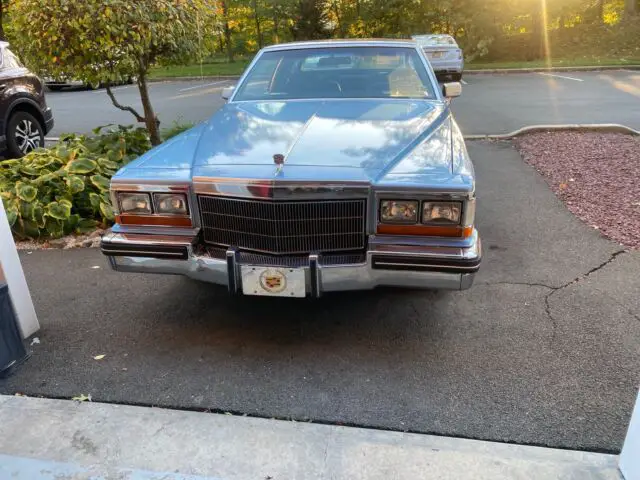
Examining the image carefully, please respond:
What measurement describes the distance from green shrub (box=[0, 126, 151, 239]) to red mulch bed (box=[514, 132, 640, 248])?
466 cm

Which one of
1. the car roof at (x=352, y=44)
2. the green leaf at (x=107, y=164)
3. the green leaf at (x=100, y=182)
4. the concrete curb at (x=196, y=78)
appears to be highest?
the car roof at (x=352, y=44)

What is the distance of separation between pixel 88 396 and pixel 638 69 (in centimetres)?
1928

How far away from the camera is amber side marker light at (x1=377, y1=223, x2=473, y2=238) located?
279 centimetres

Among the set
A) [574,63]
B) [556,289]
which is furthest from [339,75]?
[574,63]

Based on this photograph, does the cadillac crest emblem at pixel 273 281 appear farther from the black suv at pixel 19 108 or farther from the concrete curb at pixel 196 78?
the concrete curb at pixel 196 78

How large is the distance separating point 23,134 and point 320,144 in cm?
565

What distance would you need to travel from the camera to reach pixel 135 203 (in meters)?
3.07

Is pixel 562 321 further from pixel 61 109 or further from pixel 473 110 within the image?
pixel 61 109

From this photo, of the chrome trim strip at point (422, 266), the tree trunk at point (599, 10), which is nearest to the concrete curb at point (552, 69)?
the tree trunk at point (599, 10)

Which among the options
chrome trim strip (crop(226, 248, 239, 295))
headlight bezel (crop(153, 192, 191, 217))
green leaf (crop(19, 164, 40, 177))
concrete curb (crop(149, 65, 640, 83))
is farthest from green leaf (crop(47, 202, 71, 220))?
concrete curb (crop(149, 65, 640, 83))

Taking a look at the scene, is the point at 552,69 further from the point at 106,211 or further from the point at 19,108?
the point at 106,211

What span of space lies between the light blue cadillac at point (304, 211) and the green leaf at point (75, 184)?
1.97 m

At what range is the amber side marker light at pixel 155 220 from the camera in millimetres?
3051

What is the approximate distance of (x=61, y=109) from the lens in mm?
13383
